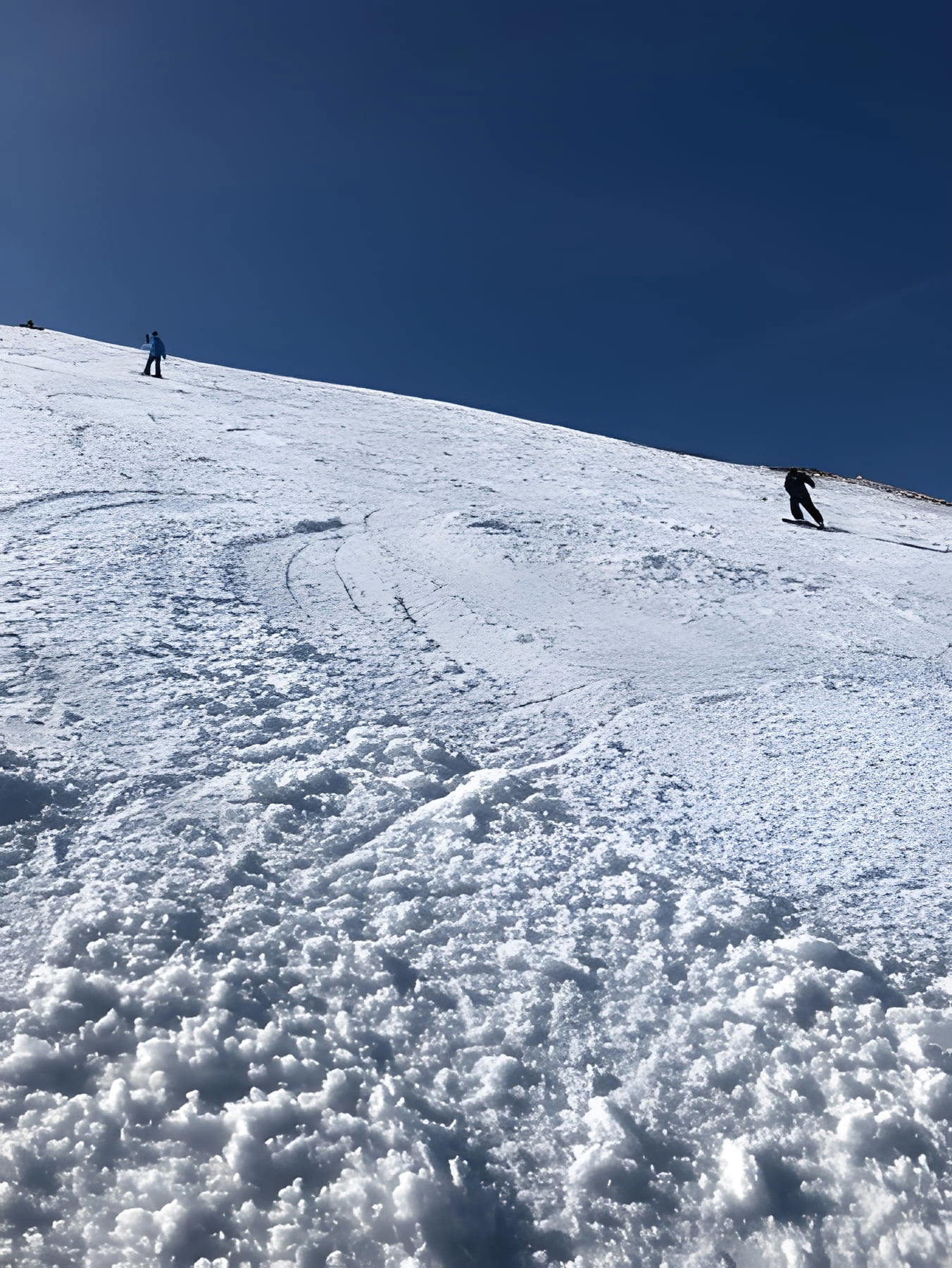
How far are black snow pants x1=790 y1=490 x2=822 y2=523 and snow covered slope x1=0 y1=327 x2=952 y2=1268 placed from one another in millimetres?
4081

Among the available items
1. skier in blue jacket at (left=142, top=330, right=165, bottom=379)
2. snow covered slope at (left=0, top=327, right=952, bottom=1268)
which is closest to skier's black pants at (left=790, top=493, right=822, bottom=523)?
snow covered slope at (left=0, top=327, right=952, bottom=1268)

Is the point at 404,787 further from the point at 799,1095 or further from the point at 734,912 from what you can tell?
the point at 799,1095

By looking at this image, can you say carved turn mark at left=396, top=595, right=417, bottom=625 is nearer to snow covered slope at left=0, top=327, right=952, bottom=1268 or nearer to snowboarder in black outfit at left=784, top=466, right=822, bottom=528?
snow covered slope at left=0, top=327, right=952, bottom=1268

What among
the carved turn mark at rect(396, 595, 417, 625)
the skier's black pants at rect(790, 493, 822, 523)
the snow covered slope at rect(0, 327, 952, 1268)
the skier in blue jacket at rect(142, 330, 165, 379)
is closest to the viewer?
the snow covered slope at rect(0, 327, 952, 1268)

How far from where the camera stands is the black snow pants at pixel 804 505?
1055 centimetres

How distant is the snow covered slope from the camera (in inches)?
88.7

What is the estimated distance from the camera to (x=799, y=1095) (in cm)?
257

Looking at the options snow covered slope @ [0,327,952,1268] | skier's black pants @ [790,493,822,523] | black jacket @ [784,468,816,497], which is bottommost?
snow covered slope @ [0,327,952,1268]

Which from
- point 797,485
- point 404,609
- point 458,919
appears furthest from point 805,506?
point 458,919

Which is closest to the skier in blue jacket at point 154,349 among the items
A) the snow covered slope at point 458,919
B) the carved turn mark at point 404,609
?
the snow covered slope at point 458,919

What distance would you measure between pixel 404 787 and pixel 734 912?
1631mm

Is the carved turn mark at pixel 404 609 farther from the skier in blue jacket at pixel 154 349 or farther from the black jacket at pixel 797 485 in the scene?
the skier in blue jacket at pixel 154 349

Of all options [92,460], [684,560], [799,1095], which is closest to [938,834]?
[799,1095]

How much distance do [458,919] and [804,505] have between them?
941 cm
